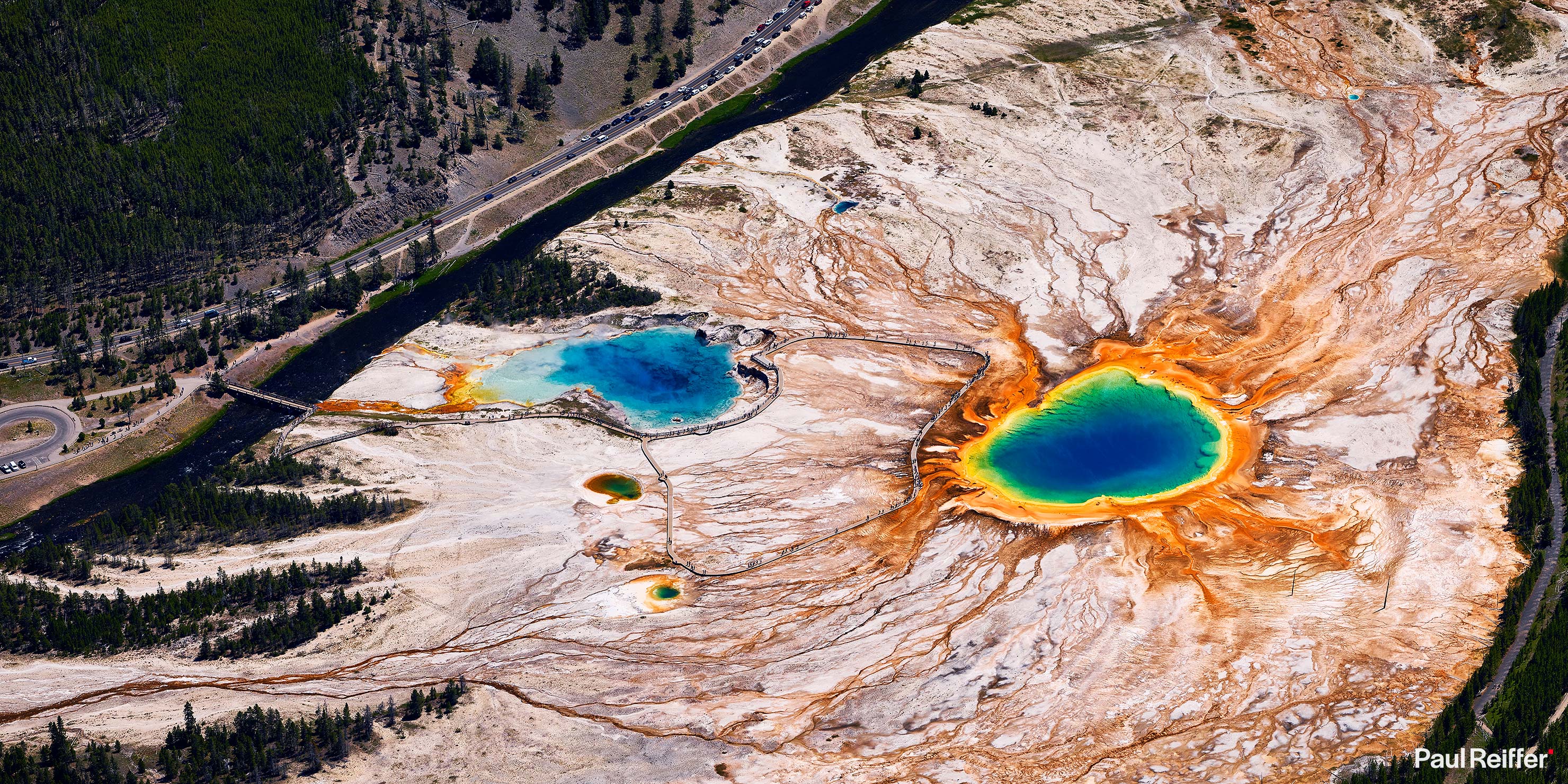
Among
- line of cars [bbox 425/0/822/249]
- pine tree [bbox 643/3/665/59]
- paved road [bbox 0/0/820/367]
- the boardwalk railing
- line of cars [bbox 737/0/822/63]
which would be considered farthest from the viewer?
line of cars [bbox 737/0/822/63]

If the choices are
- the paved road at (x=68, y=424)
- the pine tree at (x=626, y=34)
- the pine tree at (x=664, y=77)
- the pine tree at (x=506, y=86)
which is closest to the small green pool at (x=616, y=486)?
the paved road at (x=68, y=424)

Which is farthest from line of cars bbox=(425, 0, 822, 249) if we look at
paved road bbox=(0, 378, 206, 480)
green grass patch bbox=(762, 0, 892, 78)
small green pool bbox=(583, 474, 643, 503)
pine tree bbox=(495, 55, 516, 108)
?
small green pool bbox=(583, 474, 643, 503)

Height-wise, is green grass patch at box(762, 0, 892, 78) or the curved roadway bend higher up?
green grass patch at box(762, 0, 892, 78)

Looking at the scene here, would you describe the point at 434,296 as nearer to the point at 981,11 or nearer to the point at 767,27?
the point at 767,27

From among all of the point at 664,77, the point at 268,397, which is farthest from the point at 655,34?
the point at 268,397

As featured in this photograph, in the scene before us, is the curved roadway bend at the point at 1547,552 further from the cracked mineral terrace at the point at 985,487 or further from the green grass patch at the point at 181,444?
the green grass patch at the point at 181,444

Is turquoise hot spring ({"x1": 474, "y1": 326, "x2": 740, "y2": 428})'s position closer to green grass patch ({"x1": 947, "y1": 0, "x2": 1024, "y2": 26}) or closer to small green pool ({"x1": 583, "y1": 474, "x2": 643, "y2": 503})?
small green pool ({"x1": 583, "y1": 474, "x2": 643, "y2": 503})
